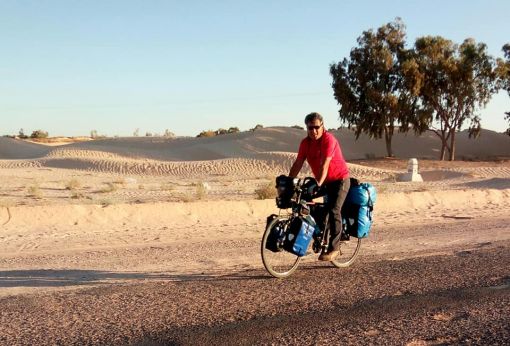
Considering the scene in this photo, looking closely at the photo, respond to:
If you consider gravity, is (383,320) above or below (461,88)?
below

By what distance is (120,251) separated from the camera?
33.5 ft

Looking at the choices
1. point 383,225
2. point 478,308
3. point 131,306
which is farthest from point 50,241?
point 478,308

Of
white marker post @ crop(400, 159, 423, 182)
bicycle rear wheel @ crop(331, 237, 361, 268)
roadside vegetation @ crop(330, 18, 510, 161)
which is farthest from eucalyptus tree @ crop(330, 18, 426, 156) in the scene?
bicycle rear wheel @ crop(331, 237, 361, 268)

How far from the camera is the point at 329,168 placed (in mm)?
7844

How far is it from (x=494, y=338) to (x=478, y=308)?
0.94 meters

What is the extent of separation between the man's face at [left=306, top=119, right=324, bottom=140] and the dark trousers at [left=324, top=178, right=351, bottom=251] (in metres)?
0.67

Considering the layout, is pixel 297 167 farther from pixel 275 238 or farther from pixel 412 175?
pixel 412 175

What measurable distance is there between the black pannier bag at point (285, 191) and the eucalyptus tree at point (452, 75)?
41285mm

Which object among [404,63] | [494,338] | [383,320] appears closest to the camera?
[494,338]

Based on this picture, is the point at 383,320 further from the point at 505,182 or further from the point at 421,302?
the point at 505,182

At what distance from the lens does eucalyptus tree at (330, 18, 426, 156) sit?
4753 cm

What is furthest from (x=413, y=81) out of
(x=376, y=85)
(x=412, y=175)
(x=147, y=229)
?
(x=147, y=229)

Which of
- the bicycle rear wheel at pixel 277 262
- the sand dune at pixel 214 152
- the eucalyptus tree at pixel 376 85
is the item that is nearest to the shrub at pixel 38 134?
the sand dune at pixel 214 152

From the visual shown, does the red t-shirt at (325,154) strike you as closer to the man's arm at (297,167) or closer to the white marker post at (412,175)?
the man's arm at (297,167)
